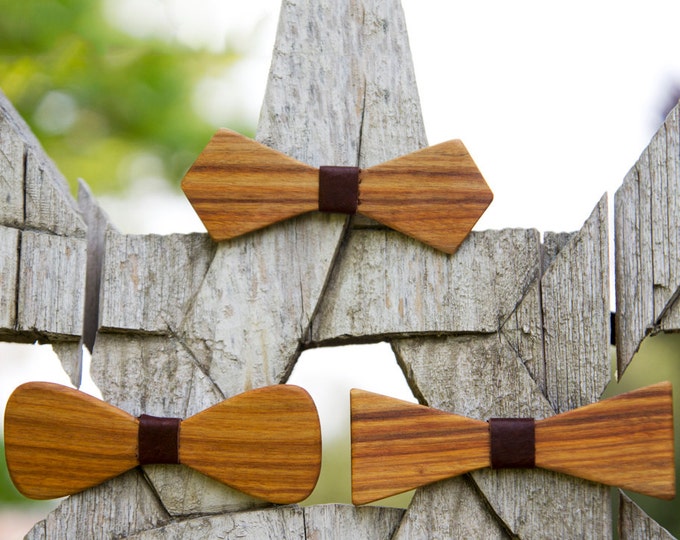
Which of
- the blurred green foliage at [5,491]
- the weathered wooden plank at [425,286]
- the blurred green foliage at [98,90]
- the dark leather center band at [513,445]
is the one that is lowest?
the blurred green foliage at [5,491]

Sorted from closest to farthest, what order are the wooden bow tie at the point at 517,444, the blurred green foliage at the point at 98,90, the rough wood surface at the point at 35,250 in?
1. the wooden bow tie at the point at 517,444
2. the rough wood surface at the point at 35,250
3. the blurred green foliage at the point at 98,90

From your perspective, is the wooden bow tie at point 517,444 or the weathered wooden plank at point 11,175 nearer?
the wooden bow tie at point 517,444

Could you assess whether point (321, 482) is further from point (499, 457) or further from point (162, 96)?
point (499, 457)

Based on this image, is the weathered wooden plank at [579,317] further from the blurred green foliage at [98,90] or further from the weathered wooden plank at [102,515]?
the blurred green foliage at [98,90]

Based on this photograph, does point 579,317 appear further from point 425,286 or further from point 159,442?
point 159,442

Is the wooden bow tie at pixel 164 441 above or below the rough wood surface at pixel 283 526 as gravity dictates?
above

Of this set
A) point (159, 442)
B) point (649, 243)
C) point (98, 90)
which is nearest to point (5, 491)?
point (98, 90)

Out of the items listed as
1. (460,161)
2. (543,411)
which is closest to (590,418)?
(543,411)

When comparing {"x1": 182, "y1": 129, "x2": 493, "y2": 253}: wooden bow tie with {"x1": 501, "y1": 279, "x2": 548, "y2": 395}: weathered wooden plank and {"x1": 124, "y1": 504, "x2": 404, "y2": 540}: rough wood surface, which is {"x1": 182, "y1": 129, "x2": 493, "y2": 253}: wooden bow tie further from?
{"x1": 124, "y1": 504, "x2": 404, "y2": 540}: rough wood surface

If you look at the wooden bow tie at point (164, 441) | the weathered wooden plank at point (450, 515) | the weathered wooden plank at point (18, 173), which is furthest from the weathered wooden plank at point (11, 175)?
the weathered wooden plank at point (450, 515)
